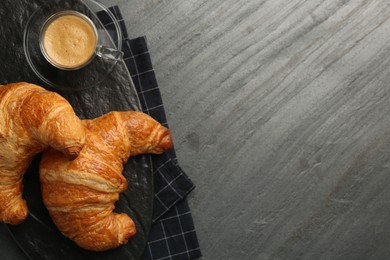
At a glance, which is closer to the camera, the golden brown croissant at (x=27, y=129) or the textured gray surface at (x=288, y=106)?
the golden brown croissant at (x=27, y=129)

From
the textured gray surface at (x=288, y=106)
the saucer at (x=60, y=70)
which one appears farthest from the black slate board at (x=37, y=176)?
the textured gray surface at (x=288, y=106)

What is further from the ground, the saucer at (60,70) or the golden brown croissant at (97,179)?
the saucer at (60,70)

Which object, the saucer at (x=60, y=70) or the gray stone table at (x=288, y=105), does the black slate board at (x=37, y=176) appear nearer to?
the saucer at (x=60, y=70)

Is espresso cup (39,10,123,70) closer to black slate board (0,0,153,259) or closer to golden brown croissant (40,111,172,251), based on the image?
black slate board (0,0,153,259)

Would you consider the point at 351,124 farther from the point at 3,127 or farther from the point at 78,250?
the point at 3,127

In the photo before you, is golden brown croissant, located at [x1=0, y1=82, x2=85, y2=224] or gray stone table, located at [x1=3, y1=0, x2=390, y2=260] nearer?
golden brown croissant, located at [x1=0, y1=82, x2=85, y2=224]

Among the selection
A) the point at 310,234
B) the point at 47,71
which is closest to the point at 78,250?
the point at 47,71

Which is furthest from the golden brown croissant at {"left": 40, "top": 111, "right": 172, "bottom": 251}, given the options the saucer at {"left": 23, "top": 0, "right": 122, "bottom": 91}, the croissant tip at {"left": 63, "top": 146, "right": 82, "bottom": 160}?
the saucer at {"left": 23, "top": 0, "right": 122, "bottom": 91}

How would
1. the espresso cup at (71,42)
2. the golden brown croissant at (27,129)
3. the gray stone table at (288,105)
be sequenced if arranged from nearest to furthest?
1. the golden brown croissant at (27,129)
2. the espresso cup at (71,42)
3. the gray stone table at (288,105)
